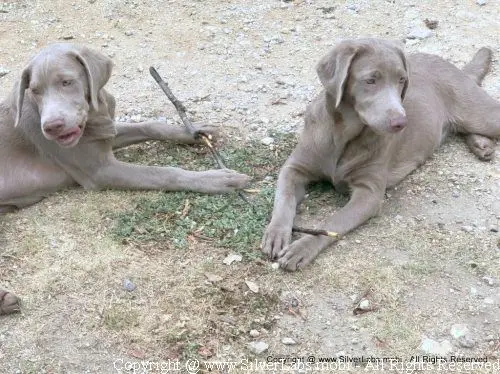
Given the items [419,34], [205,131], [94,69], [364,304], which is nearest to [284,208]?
[364,304]

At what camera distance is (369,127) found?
171 inches

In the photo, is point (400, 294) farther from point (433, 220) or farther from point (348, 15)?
point (348, 15)

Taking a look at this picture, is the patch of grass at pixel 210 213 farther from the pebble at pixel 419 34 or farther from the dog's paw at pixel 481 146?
the pebble at pixel 419 34

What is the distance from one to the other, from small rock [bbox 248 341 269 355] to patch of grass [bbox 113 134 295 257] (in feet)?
2.32

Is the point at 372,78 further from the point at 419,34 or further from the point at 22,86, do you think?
the point at 419,34

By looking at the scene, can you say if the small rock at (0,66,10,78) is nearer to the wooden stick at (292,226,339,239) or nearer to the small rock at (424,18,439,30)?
the wooden stick at (292,226,339,239)

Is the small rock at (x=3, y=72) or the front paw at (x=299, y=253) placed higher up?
the small rock at (x=3, y=72)

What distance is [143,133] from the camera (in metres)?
5.23

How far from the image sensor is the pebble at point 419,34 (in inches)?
257

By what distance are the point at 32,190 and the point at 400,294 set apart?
2.53 m

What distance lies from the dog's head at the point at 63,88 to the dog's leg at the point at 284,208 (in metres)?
1.30

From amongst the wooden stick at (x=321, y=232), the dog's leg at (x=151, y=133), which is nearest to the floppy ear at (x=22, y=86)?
the dog's leg at (x=151, y=133)

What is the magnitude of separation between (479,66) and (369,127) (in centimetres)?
195

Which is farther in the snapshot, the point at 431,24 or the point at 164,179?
the point at 431,24
